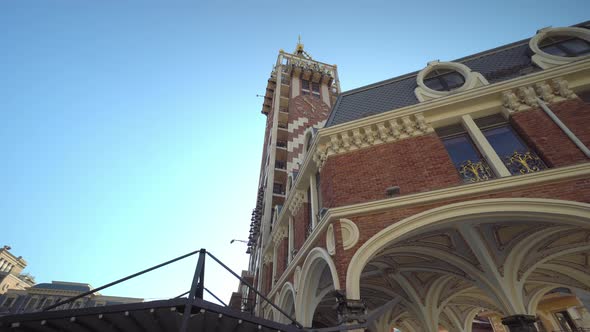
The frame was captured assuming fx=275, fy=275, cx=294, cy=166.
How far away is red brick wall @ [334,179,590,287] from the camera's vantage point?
5.95 metres

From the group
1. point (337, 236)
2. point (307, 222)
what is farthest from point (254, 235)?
point (337, 236)

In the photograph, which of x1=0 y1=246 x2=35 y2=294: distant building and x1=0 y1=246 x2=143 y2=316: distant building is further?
x1=0 y1=246 x2=35 y2=294: distant building

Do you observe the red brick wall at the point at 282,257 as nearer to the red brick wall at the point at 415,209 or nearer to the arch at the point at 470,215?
the red brick wall at the point at 415,209

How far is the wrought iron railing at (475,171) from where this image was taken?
721 centimetres

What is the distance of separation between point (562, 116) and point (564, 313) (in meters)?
14.6

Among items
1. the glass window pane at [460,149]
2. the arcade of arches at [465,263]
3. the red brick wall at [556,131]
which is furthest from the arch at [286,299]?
the red brick wall at [556,131]

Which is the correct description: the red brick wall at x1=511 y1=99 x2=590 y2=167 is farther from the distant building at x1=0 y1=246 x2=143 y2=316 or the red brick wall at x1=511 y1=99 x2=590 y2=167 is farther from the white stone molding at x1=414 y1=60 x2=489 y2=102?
the distant building at x1=0 y1=246 x2=143 y2=316

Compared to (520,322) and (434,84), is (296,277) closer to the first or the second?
(520,322)

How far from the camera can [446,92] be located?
9.15 m

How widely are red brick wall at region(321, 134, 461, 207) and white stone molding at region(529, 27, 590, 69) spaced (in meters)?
4.23

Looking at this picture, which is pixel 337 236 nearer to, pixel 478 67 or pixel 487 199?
pixel 487 199

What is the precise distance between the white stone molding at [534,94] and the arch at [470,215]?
3326 millimetres

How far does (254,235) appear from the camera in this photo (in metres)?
22.0

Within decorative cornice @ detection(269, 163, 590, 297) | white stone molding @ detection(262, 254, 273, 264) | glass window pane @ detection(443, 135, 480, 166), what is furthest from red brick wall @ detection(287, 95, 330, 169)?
decorative cornice @ detection(269, 163, 590, 297)
